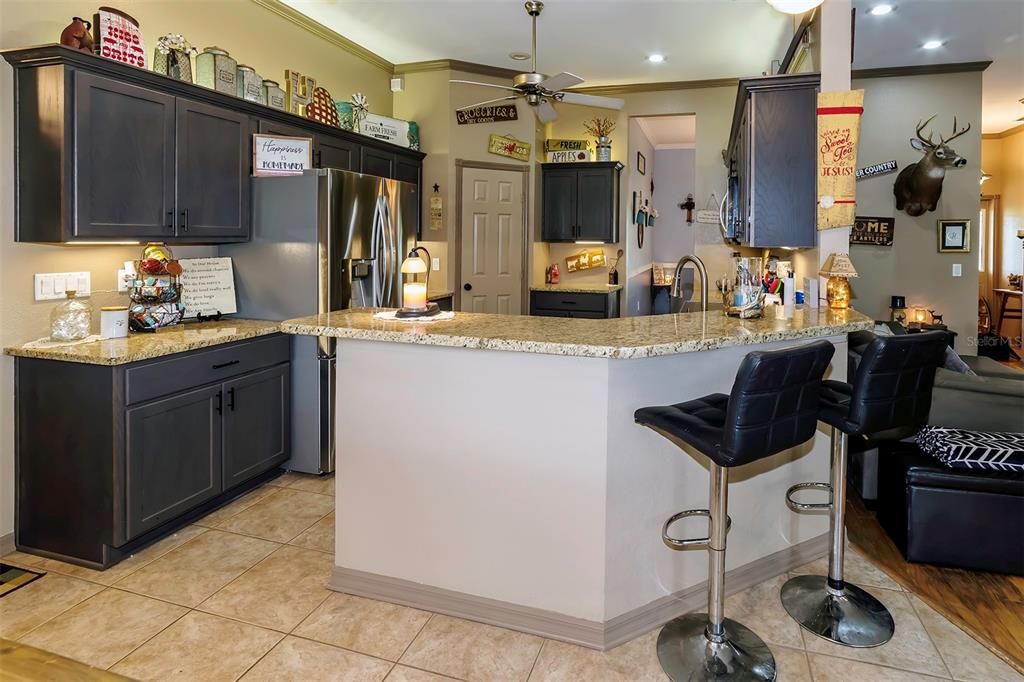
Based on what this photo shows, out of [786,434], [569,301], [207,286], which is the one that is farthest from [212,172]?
[569,301]

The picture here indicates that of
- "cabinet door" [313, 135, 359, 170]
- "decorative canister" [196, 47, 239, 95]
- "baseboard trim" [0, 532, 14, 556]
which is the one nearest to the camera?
"baseboard trim" [0, 532, 14, 556]

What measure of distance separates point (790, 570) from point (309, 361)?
2695 millimetres

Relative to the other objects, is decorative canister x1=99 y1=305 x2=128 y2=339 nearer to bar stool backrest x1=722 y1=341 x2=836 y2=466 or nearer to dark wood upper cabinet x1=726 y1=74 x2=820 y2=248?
bar stool backrest x1=722 y1=341 x2=836 y2=466

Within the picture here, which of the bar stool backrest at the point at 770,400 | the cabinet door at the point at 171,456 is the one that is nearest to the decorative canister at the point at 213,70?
the cabinet door at the point at 171,456

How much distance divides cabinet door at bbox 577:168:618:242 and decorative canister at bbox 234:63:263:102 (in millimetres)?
3530

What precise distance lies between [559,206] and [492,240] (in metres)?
0.91

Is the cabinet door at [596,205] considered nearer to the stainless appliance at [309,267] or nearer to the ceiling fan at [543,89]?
the ceiling fan at [543,89]

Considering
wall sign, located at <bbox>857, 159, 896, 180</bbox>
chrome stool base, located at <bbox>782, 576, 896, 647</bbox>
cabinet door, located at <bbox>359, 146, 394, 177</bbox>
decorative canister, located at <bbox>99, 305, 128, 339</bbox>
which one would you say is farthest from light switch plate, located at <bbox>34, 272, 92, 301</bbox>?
wall sign, located at <bbox>857, 159, 896, 180</bbox>

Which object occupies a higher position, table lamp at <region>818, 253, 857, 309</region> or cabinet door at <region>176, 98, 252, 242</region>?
cabinet door at <region>176, 98, 252, 242</region>

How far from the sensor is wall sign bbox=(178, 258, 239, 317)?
3.62 meters

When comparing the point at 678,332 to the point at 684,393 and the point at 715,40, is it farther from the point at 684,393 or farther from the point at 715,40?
the point at 715,40

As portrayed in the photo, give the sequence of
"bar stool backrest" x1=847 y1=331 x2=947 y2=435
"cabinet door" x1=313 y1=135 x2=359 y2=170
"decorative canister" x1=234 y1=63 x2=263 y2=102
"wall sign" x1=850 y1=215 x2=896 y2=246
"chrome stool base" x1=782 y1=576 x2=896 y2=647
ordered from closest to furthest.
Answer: "bar stool backrest" x1=847 y1=331 x2=947 y2=435 → "chrome stool base" x1=782 y1=576 x2=896 y2=647 → "decorative canister" x1=234 y1=63 x2=263 y2=102 → "cabinet door" x1=313 y1=135 x2=359 y2=170 → "wall sign" x1=850 y1=215 x2=896 y2=246

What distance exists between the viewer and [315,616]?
2.37 metres

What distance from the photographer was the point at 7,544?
282 centimetres
